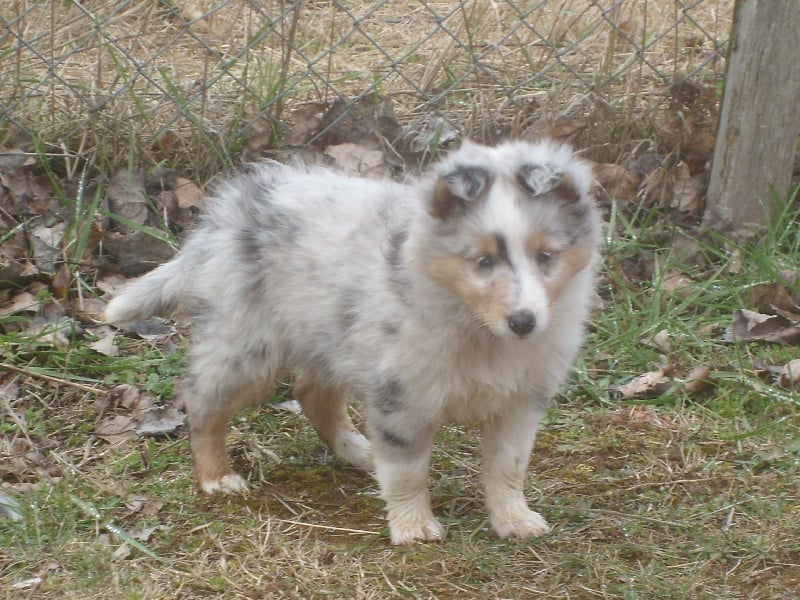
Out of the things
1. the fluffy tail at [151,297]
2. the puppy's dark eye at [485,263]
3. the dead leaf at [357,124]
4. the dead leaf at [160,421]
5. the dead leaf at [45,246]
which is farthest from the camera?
the dead leaf at [357,124]

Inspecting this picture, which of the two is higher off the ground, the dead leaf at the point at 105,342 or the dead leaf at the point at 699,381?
the dead leaf at the point at 699,381

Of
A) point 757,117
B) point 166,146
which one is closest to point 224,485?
point 166,146

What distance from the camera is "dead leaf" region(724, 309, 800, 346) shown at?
481cm

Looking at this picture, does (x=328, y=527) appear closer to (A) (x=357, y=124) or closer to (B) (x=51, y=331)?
(B) (x=51, y=331)

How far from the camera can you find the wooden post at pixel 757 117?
5145 mm

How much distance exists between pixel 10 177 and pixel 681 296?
307 cm

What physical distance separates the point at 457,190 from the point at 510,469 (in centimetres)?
97

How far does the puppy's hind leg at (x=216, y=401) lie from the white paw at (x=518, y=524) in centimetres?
92

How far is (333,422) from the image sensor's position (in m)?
4.40

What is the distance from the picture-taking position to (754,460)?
13.4 feet

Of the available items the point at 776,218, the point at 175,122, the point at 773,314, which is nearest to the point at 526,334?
the point at 773,314

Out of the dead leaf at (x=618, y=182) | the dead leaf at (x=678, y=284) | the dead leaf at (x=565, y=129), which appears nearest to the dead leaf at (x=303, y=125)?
the dead leaf at (x=565, y=129)

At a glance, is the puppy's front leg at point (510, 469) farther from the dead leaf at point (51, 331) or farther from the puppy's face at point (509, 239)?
the dead leaf at point (51, 331)

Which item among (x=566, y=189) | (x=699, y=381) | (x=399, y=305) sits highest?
(x=566, y=189)
